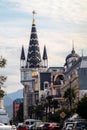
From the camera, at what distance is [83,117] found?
91.4m

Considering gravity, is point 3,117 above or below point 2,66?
below

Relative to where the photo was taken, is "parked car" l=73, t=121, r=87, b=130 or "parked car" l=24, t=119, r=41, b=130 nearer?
"parked car" l=73, t=121, r=87, b=130

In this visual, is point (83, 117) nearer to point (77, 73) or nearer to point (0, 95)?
point (0, 95)

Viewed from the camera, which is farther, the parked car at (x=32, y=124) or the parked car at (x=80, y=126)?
the parked car at (x=32, y=124)

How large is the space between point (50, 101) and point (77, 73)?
35.4 meters

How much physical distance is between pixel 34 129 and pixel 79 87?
237 ft

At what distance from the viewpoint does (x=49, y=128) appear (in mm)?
65625

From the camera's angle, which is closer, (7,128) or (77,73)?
(7,128)

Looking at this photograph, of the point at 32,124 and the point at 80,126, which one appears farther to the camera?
the point at 32,124

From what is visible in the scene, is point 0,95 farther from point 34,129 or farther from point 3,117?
point 34,129

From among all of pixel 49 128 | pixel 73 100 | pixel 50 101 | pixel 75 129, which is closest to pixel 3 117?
pixel 49 128

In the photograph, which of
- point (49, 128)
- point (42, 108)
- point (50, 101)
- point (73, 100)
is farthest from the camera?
point (42, 108)

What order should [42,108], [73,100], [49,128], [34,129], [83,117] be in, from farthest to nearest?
[42,108]
[73,100]
[83,117]
[34,129]
[49,128]

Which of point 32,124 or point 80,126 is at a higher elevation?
point 80,126
